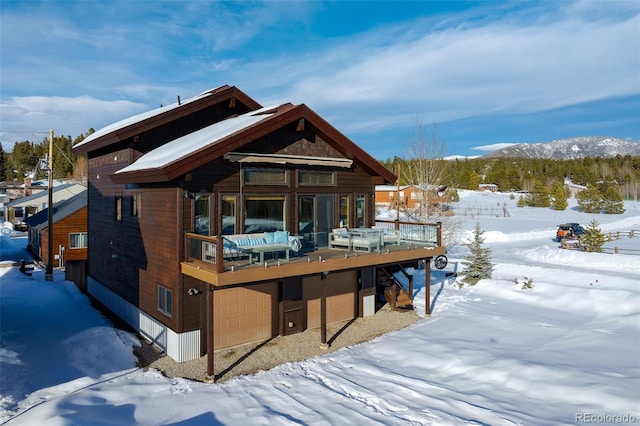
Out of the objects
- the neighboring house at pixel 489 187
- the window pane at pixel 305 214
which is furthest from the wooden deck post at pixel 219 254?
the neighboring house at pixel 489 187

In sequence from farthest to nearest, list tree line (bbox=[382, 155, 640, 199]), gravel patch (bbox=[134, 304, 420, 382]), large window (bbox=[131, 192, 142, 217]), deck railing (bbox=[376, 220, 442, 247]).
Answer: tree line (bbox=[382, 155, 640, 199]) < deck railing (bbox=[376, 220, 442, 247]) < large window (bbox=[131, 192, 142, 217]) < gravel patch (bbox=[134, 304, 420, 382])

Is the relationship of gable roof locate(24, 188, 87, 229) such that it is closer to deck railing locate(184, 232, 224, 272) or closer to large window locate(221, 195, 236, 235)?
large window locate(221, 195, 236, 235)

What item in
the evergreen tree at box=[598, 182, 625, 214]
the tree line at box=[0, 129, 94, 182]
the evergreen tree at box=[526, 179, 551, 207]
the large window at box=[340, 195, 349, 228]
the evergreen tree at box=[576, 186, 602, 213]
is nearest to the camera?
the large window at box=[340, 195, 349, 228]

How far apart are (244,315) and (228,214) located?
10.0ft

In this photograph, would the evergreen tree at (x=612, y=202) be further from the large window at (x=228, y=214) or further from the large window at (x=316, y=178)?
A: the large window at (x=228, y=214)

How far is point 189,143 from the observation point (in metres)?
12.8

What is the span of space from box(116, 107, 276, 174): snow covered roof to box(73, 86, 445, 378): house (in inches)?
3.6

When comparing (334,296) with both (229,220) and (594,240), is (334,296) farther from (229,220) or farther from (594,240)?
(594,240)

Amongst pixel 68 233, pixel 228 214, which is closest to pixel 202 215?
pixel 228 214

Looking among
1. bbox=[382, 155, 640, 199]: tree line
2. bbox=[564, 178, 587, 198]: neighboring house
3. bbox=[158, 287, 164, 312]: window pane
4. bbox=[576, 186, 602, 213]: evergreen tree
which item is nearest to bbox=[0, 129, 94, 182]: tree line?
A: bbox=[382, 155, 640, 199]: tree line

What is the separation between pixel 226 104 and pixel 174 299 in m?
7.70

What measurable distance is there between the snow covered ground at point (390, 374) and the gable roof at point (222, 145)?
16.3 feet

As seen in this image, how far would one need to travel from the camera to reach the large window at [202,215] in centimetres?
1173

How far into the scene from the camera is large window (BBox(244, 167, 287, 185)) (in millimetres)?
12688
